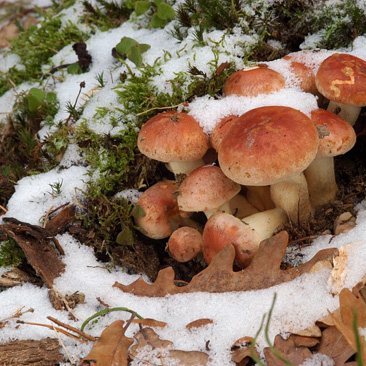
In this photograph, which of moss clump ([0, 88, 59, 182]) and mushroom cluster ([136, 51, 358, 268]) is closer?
mushroom cluster ([136, 51, 358, 268])

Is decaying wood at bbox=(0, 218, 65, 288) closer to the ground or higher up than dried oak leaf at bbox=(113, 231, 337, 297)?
higher up

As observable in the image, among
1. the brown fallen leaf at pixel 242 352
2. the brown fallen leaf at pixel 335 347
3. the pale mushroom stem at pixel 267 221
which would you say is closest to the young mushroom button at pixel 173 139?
the pale mushroom stem at pixel 267 221

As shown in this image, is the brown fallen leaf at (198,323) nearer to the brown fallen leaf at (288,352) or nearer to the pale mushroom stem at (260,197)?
the brown fallen leaf at (288,352)

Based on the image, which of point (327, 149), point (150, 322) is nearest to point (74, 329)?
point (150, 322)

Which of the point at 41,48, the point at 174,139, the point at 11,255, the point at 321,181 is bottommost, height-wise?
the point at 321,181

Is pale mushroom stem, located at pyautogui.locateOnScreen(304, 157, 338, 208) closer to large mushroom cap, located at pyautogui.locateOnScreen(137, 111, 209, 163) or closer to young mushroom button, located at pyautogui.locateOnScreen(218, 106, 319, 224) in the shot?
young mushroom button, located at pyautogui.locateOnScreen(218, 106, 319, 224)

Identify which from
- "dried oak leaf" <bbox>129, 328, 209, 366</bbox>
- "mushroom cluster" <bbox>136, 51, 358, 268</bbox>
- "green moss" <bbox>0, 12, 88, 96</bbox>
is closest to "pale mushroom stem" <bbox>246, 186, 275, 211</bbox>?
"mushroom cluster" <bbox>136, 51, 358, 268</bbox>

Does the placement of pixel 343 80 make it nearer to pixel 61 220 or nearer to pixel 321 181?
pixel 321 181
